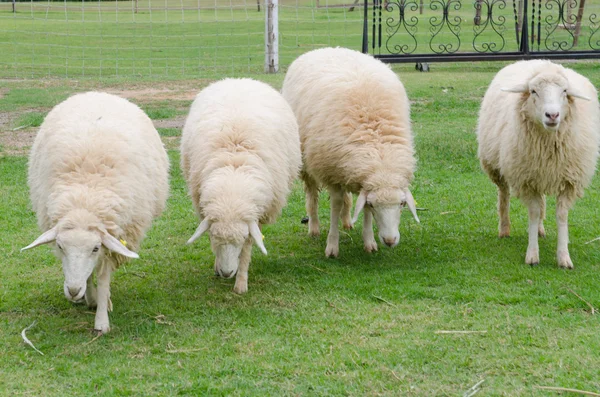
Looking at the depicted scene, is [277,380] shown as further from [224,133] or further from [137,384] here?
[224,133]

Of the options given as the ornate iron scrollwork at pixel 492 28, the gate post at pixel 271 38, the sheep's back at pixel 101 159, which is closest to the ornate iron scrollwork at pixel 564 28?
the ornate iron scrollwork at pixel 492 28

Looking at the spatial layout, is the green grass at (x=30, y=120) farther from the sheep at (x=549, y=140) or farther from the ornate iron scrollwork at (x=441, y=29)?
the ornate iron scrollwork at (x=441, y=29)

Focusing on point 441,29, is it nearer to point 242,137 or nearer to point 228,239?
point 242,137

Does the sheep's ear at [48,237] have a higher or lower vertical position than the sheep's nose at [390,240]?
higher

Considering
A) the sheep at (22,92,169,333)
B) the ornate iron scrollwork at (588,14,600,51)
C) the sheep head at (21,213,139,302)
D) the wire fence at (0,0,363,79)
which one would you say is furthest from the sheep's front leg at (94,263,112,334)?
the ornate iron scrollwork at (588,14,600,51)

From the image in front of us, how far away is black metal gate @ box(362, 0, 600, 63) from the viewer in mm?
14047

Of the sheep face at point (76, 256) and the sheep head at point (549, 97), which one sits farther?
the sheep head at point (549, 97)

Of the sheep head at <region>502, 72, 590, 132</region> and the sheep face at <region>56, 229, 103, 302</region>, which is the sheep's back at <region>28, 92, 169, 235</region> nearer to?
the sheep face at <region>56, 229, 103, 302</region>

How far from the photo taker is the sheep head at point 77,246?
423 cm

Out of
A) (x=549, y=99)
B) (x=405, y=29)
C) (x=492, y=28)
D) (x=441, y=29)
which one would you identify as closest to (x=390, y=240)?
(x=549, y=99)

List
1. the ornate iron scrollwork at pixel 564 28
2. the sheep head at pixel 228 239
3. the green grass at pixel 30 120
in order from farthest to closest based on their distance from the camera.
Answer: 1. the ornate iron scrollwork at pixel 564 28
2. the green grass at pixel 30 120
3. the sheep head at pixel 228 239

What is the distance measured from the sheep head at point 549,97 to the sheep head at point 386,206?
3.34ft

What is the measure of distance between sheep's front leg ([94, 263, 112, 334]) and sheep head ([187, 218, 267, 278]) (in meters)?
0.51

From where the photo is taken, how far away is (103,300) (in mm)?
4625
